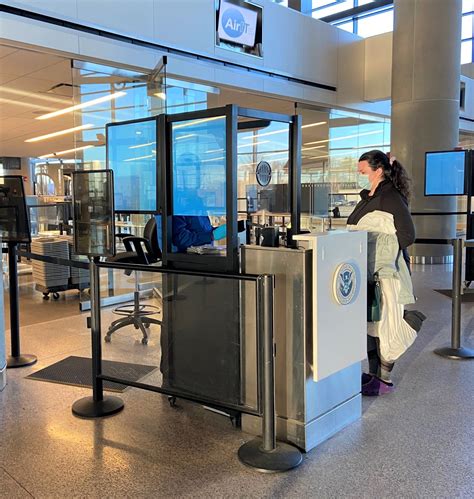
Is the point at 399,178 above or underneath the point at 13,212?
above

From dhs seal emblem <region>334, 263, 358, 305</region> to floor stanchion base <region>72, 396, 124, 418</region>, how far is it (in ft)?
4.77

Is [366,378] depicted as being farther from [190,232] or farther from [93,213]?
[93,213]

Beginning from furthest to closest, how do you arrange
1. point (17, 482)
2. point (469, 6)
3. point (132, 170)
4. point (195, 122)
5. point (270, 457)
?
point (469, 6), point (132, 170), point (195, 122), point (270, 457), point (17, 482)

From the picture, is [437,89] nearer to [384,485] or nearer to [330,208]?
[330,208]

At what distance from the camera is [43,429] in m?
2.79

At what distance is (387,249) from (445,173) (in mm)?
4208

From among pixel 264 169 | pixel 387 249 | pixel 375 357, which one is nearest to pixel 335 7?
pixel 264 169

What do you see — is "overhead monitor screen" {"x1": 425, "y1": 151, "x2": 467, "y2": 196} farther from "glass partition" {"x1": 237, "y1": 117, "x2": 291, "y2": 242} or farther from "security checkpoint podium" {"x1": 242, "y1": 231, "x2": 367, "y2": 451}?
"security checkpoint podium" {"x1": 242, "y1": 231, "x2": 367, "y2": 451}

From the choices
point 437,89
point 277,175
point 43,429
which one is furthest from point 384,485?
point 437,89

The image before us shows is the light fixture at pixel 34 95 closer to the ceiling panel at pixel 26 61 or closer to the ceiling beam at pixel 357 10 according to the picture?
the ceiling panel at pixel 26 61

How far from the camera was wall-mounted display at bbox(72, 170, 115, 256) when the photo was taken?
11.6ft

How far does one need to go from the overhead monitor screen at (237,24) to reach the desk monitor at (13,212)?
448 centimetres

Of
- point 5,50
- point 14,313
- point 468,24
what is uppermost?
point 468,24

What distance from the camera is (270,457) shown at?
2.40 metres
